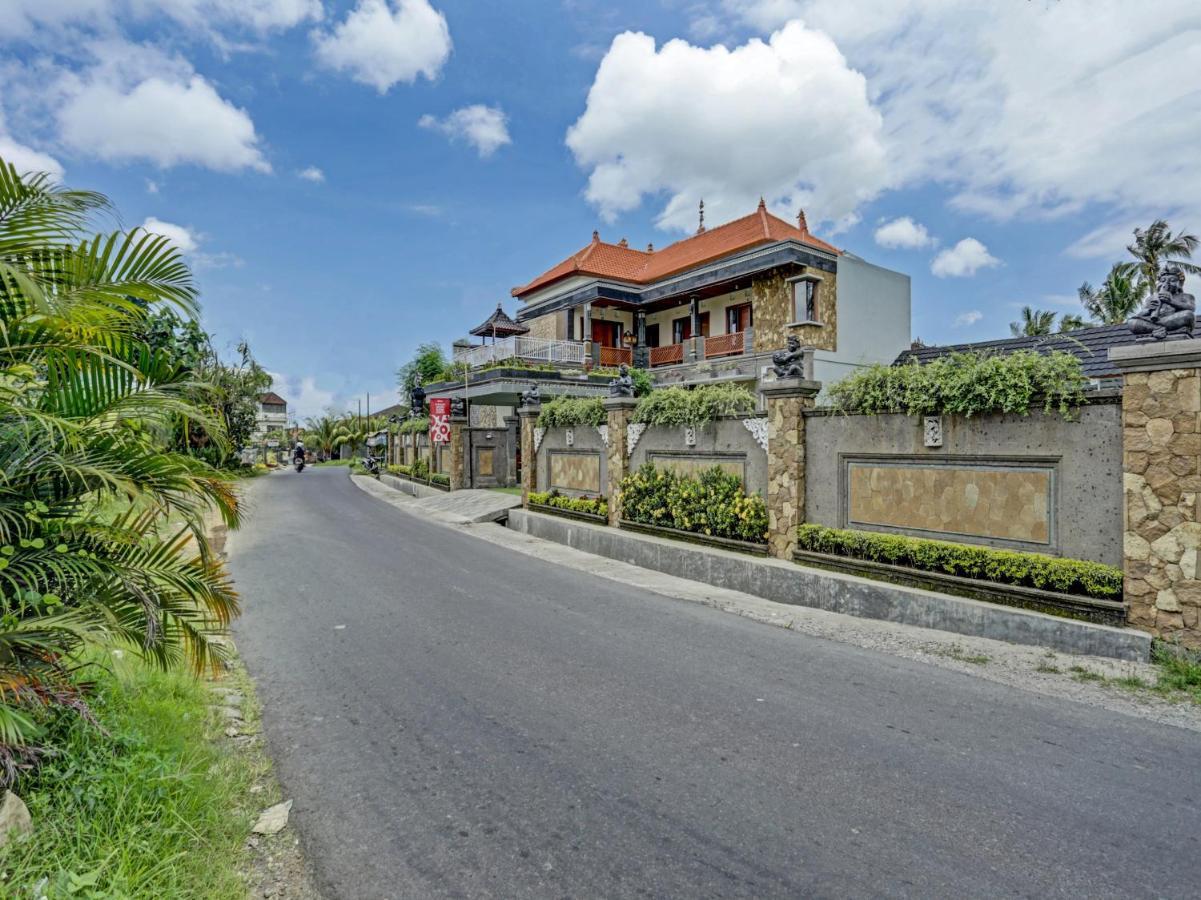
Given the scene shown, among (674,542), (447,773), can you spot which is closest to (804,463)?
(674,542)

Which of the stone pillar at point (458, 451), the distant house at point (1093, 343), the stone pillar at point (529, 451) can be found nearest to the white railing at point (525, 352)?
the stone pillar at point (458, 451)

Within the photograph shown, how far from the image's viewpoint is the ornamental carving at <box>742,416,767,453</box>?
9188 mm

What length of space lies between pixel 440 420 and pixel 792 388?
14.5 m

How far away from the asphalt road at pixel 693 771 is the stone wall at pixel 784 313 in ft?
49.7

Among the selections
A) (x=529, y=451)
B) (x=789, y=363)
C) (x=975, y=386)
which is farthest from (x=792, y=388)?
(x=529, y=451)

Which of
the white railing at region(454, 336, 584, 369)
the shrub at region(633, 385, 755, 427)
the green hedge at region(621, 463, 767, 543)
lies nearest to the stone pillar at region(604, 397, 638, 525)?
the green hedge at region(621, 463, 767, 543)

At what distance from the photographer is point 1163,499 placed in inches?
215

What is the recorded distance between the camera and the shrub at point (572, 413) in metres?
13.0

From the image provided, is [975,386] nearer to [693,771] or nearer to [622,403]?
[693,771]

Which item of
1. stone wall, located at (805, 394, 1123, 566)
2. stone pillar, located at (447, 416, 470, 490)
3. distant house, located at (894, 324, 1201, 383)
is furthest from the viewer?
stone pillar, located at (447, 416, 470, 490)

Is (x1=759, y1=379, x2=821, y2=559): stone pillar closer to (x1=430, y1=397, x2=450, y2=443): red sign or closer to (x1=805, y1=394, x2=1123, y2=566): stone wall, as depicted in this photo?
(x1=805, y1=394, x2=1123, y2=566): stone wall

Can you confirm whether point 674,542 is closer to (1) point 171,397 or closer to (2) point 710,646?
(2) point 710,646

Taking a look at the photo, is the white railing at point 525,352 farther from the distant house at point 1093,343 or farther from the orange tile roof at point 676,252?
the distant house at point 1093,343

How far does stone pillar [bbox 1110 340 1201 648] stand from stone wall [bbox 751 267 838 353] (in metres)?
14.3
